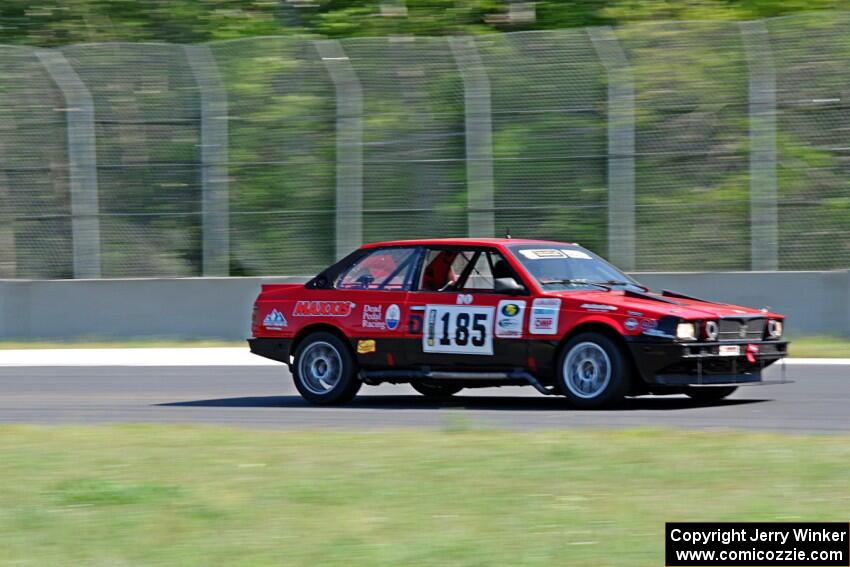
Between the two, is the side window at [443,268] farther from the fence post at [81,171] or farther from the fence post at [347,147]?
the fence post at [81,171]

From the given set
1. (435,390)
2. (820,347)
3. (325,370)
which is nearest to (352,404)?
(325,370)

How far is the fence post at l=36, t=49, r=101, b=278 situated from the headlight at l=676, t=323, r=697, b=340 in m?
13.3

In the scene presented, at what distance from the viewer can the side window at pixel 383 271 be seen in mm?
13281

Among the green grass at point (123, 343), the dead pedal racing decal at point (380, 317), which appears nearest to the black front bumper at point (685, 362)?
the dead pedal racing decal at point (380, 317)

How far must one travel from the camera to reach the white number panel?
12656mm

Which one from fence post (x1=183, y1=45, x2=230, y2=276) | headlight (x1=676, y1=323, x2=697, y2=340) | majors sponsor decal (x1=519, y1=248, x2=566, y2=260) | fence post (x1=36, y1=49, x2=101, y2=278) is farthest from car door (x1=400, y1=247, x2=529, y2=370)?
fence post (x1=36, y1=49, x2=101, y2=278)

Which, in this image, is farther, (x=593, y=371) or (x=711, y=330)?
(x=593, y=371)

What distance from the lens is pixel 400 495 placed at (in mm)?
7367

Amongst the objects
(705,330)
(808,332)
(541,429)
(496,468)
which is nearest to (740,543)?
(496,468)

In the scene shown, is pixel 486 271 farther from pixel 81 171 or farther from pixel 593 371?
pixel 81 171

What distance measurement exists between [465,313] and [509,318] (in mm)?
433

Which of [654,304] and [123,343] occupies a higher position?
[654,304]

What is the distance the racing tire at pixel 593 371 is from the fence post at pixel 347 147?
1054 cm

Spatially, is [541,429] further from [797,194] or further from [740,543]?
[797,194]
